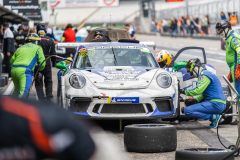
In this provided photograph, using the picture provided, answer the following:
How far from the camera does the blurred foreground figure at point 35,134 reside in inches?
72.6

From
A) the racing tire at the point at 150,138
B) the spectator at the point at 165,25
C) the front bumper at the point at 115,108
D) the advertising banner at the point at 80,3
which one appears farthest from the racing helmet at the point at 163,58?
the spectator at the point at 165,25

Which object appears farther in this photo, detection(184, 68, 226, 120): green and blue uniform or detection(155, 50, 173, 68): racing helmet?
detection(155, 50, 173, 68): racing helmet

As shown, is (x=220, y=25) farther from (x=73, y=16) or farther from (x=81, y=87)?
(x=73, y=16)

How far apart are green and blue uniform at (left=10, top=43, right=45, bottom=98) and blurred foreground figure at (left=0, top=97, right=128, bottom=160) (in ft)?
18.7

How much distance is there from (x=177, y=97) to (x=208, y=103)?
0.52 metres

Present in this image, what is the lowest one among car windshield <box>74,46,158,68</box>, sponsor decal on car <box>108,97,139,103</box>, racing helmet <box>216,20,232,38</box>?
sponsor decal on car <box>108,97,139,103</box>

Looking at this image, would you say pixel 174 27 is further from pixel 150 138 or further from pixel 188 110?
pixel 150 138

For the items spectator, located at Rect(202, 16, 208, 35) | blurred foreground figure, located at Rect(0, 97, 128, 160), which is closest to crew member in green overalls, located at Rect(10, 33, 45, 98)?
blurred foreground figure, located at Rect(0, 97, 128, 160)

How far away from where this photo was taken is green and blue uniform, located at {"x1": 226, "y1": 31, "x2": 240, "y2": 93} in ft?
25.6

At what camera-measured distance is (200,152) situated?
4.39m

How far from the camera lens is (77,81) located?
6590mm

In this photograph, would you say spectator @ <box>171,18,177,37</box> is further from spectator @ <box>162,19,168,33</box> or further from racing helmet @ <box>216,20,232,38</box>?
racing helmet @ <box>216,20,232,38</box>

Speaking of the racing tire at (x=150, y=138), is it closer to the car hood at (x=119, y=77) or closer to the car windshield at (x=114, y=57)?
the car hood at (x=119, y=77)

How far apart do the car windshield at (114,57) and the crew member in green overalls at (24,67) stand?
787 millimetres
